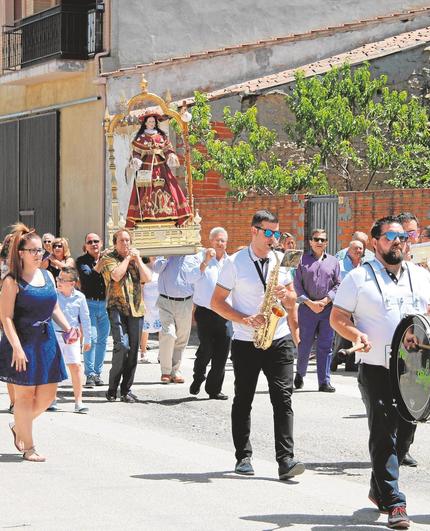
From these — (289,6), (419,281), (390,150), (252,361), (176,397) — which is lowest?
(176,397)

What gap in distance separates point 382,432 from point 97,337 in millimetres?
8079

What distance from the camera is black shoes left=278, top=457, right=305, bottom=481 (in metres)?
9.39

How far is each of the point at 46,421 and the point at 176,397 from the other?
7.57ft

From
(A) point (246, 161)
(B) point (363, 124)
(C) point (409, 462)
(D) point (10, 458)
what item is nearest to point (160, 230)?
(A) point (246, 161)

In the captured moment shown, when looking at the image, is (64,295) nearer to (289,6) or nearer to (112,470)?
(112,470)

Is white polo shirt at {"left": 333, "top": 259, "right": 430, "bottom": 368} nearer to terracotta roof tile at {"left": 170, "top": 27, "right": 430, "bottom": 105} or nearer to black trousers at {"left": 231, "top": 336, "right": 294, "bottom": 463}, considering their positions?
black trousers at {"left": 231, "top": 336, "right": 294, "bottom": 463}

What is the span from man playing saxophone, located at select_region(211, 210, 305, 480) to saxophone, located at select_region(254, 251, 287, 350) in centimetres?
1

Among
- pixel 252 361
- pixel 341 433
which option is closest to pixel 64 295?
pixel 341 433

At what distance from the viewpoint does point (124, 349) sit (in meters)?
14.0

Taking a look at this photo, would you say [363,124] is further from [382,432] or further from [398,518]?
[398,518]

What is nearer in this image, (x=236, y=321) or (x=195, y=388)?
(x=236, y=321)

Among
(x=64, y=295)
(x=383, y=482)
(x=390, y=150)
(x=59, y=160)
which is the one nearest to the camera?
(x=383, y=482)

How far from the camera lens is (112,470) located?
32.0 feet

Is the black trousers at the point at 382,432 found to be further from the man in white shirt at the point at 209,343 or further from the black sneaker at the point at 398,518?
the man in white shirt at the point at 209,343
